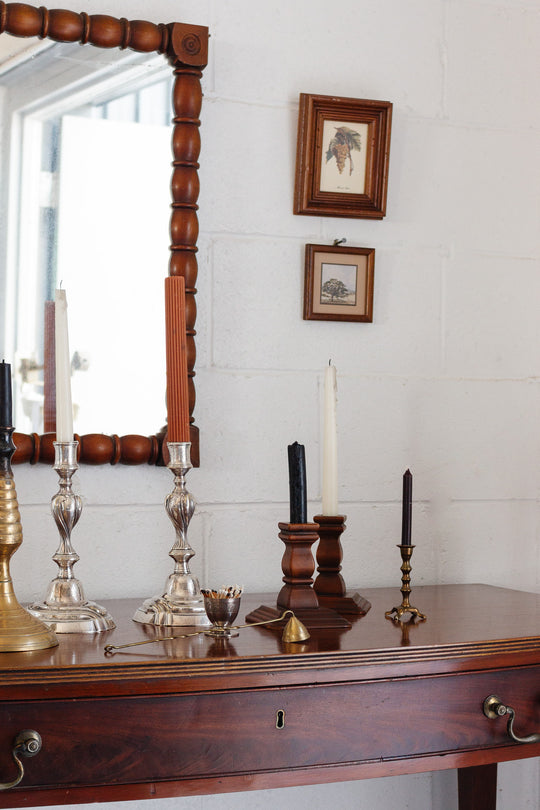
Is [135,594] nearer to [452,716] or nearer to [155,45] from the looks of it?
[452,716]

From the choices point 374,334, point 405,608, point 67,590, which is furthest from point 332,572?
point 374,334

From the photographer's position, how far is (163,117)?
1550mm

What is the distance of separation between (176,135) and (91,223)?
0.21m

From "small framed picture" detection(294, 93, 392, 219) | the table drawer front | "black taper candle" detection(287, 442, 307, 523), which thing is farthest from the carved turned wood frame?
the table drawer front

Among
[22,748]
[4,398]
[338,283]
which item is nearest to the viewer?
[22,748]

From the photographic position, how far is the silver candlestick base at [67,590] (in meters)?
1.20

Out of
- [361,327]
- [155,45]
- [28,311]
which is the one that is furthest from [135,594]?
[155,45]

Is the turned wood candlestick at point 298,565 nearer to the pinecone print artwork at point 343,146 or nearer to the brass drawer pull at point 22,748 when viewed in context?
the brass drawer pull at point 22,748

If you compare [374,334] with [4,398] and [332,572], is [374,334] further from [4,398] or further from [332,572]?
[4,398]

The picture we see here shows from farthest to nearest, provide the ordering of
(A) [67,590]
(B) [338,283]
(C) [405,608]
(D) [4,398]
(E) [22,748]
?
(B) [338,283] → (C) [405,608] → (A) [67,590] → (D) [4,398] → (E) [22,748]

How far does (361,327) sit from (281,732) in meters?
0.82

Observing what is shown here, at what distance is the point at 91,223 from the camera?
4.95 feet

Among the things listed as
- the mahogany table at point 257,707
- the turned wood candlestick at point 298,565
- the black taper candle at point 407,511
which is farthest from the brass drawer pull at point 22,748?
the black taper candle at point 407,511

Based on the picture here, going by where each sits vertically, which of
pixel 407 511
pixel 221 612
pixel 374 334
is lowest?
pixel 221 612
